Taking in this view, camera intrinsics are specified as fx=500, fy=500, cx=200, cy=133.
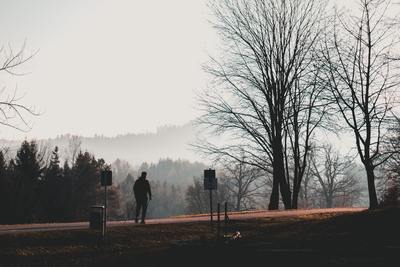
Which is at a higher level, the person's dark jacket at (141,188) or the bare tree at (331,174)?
the bare tree at (331,174)

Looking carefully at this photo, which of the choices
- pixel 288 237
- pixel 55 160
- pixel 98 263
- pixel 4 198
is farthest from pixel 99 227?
pixel 55 160

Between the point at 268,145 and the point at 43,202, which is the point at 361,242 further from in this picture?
the point at 43,202

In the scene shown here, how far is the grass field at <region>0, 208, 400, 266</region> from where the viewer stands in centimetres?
1307

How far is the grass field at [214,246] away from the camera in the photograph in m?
13.1

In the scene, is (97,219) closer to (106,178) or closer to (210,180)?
(106,178)

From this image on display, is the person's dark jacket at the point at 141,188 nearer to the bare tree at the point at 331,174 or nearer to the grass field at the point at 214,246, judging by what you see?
the grass field at the point at 214,246

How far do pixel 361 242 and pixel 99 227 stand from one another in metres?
8.95

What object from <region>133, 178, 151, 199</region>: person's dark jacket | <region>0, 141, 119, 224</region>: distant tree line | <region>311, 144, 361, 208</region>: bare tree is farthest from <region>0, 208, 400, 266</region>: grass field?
<region>311, 144, 361, 208</region>: bare tree

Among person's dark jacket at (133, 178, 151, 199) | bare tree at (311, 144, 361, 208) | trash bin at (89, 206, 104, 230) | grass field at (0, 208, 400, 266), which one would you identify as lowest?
grass field at (0, 208, 400, 266)

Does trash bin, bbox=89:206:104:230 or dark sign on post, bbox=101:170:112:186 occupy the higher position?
dark sign on post, bbox=101:170:112:186

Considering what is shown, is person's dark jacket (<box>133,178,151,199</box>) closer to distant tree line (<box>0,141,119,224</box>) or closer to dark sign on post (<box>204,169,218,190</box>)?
dark sign on post (<box>204,169,218,190</box>)

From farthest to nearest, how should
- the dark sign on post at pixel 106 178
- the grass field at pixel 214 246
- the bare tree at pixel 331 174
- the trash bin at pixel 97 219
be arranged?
the bare tree at pixel 331 174 < the trash bin at pixel 97 219 < the dark sign on post at pixel 106 178 < the grass field at pixel 214 246

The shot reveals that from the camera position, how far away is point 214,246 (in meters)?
15.5

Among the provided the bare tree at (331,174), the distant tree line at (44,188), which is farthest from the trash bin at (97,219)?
the bare tree at (331,174)
